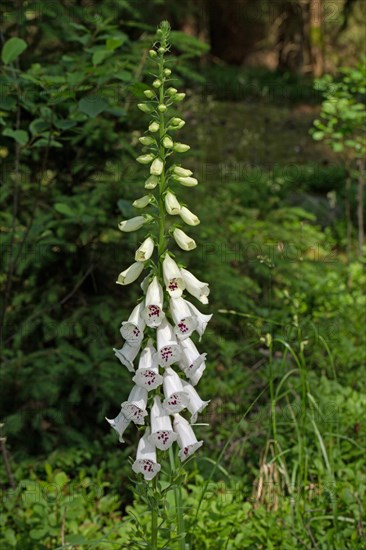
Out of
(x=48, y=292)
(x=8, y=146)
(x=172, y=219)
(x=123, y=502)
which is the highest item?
(x=8, y=146)

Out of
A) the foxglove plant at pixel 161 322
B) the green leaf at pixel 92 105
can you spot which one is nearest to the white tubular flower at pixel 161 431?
the foxglove plant at pixel 161 322

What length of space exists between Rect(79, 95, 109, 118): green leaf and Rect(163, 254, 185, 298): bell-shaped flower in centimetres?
128

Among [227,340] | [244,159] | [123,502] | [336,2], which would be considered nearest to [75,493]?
[123,502]

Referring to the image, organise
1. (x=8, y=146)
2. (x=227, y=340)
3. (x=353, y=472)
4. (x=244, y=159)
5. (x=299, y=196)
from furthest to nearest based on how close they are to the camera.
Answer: (x=244, y=159), (x=299, y=196), (x=227, y=340), (x=8, y=146), (x=353, y=472)

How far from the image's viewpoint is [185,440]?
7.56ft

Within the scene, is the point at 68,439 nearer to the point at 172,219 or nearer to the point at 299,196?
the point at 172,219

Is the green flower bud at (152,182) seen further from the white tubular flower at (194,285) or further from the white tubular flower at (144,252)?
the white tubular flower at (194,285)

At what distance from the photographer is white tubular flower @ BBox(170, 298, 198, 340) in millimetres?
2203

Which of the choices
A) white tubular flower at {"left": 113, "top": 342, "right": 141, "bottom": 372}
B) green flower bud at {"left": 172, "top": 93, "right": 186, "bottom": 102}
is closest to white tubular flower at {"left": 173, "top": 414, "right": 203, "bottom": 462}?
white tubular flower at {"left": 113, "top": 342, "right": 141, "bottom": 372}

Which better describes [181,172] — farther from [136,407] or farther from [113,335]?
[113,335]

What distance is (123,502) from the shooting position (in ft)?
13.0

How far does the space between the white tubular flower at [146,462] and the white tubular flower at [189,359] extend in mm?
247

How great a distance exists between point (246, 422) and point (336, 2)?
48.0 ft

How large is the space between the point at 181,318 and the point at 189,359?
0.15 m
